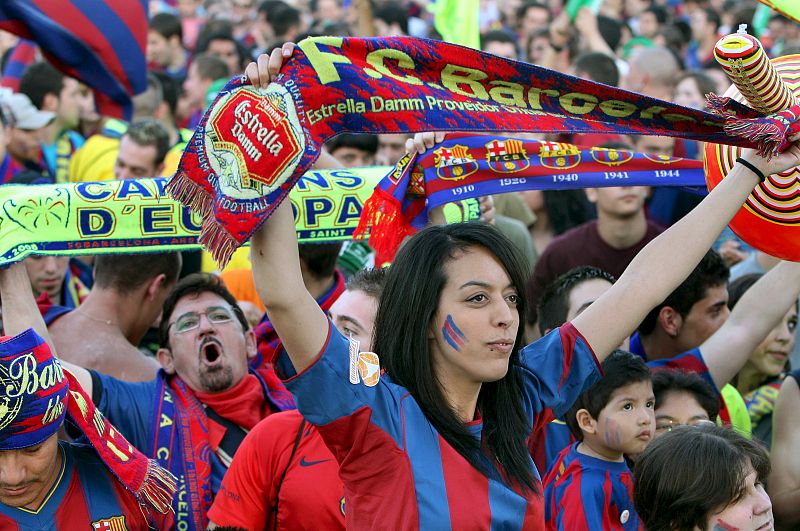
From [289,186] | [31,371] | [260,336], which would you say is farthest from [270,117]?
[260,336]

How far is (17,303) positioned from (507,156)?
5.60 feet

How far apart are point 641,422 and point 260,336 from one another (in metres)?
1.73

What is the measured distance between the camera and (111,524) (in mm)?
3588

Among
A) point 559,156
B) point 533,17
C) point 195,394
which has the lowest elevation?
point 195,394

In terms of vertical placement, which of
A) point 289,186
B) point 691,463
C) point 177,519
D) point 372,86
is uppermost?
point 372,86

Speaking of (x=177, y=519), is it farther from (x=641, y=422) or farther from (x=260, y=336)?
(x=641, y=422)

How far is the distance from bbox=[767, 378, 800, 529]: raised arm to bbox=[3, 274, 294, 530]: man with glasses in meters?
1.83

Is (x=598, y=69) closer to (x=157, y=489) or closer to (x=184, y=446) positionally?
(x=184, y=446)

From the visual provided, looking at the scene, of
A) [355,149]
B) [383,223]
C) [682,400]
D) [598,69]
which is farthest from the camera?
[598,69]

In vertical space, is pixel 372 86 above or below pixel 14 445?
above

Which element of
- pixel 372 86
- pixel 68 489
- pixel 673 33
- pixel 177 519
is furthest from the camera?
pixel 673 33

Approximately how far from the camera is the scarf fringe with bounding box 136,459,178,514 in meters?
3.64

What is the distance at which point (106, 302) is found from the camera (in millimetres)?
5031

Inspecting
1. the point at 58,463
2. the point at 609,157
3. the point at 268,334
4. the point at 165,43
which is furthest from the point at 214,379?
the point at 165,43
